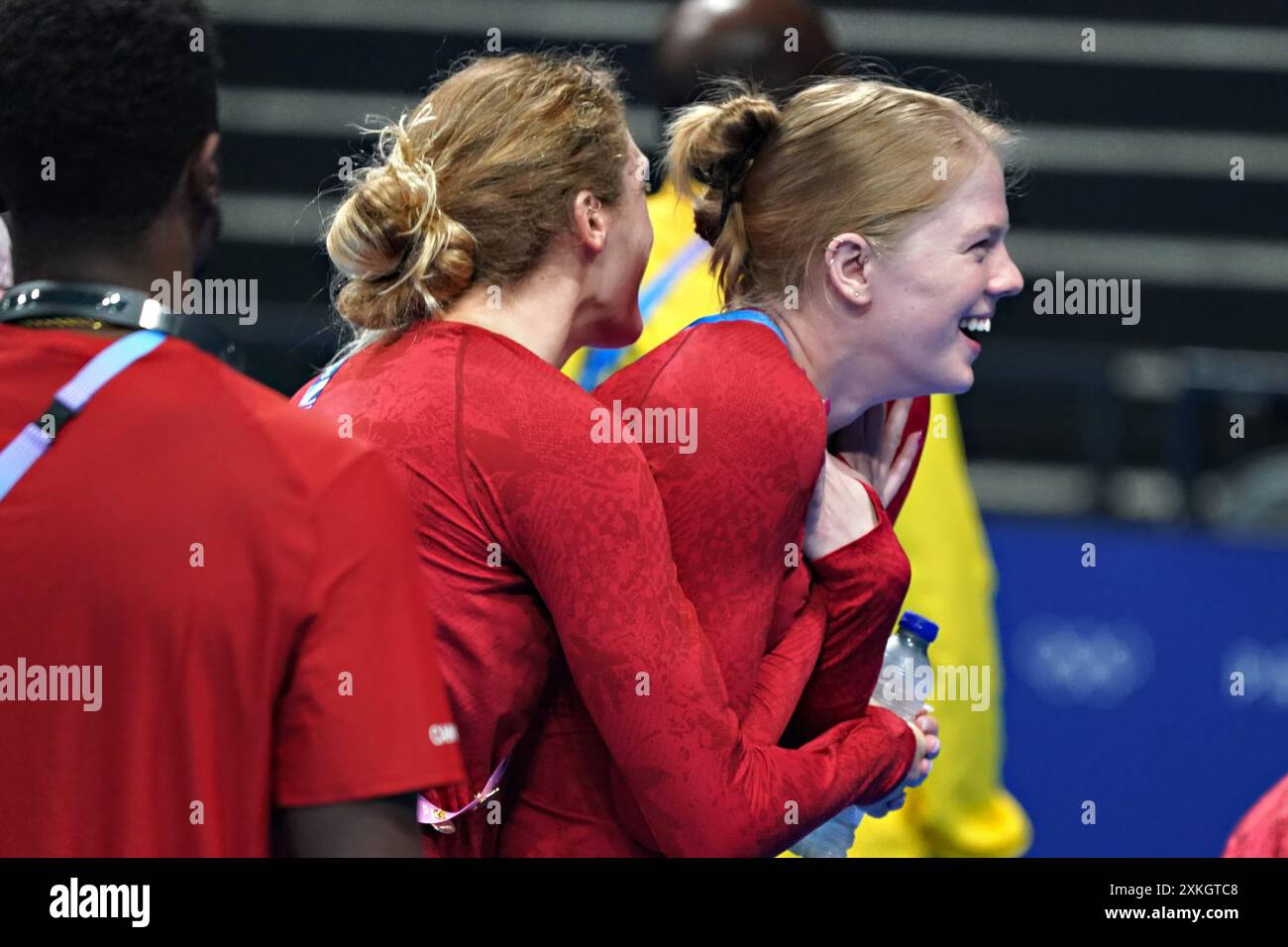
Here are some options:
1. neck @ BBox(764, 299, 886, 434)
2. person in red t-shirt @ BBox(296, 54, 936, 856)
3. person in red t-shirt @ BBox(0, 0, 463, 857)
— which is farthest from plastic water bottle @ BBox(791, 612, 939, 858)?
person in red t-shirt @ BBox(0, 0, 463, 857)

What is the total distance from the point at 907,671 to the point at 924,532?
2.37 ft

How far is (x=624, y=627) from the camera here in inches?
57.1

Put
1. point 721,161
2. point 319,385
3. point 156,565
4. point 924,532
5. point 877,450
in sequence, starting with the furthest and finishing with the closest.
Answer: point 924,532 < point 877,450 < point 721,161 < point 319,385 < point 156,565

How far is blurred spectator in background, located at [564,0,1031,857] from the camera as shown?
8.49 feet

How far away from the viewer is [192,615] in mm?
1111

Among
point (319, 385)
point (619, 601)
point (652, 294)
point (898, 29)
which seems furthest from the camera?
point (898, 29)

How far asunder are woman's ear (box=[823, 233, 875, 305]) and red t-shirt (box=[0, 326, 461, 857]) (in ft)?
2.28

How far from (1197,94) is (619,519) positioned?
5.19 metres

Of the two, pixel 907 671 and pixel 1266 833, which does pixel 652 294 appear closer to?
pixel 907 671

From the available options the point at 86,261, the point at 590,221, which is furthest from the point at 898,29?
the point at 86,261

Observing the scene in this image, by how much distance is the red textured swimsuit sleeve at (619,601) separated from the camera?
1.45 meters

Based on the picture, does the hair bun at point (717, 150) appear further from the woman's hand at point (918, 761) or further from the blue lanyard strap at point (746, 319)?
the woman's hand at point (918, 761)
